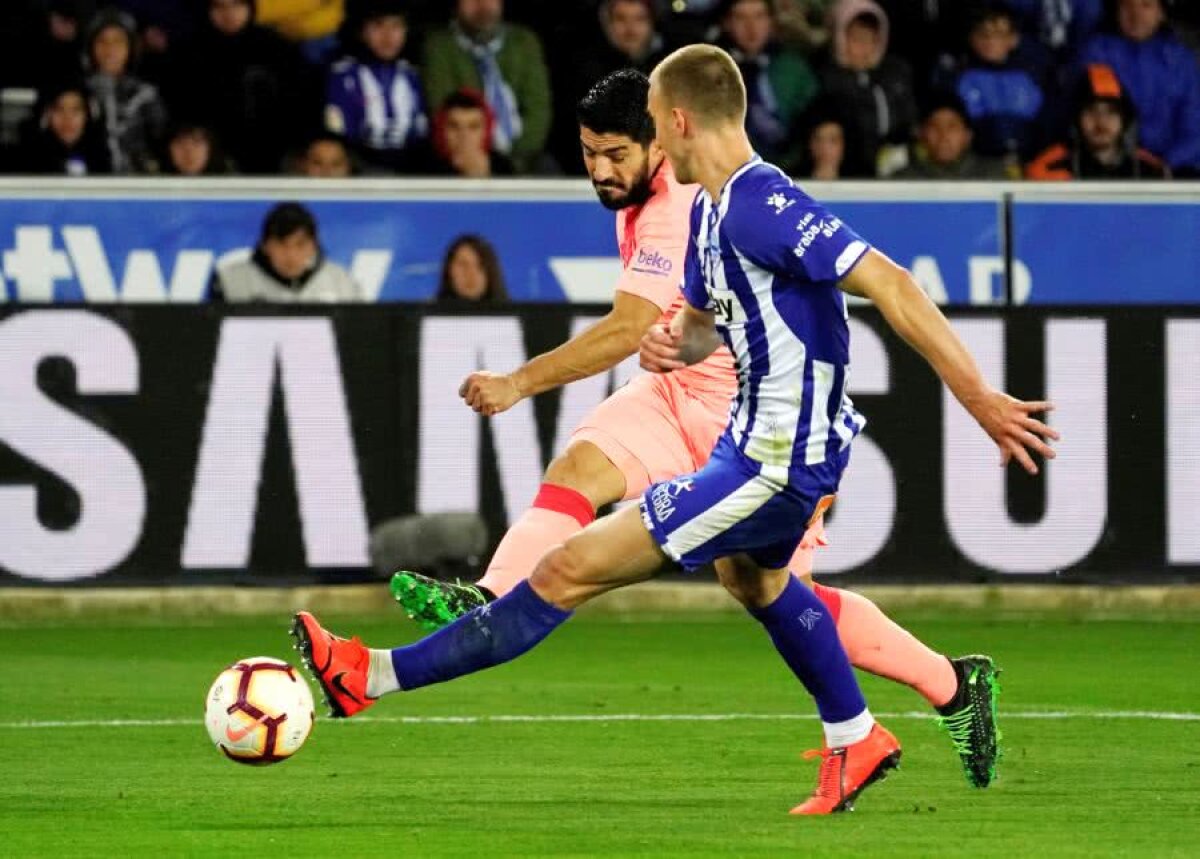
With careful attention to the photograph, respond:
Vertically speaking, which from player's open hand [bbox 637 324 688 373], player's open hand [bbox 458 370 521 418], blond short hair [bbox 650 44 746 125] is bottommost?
player's open hand [bbox 458 370 521 418]

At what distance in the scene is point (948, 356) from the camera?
6770 mm

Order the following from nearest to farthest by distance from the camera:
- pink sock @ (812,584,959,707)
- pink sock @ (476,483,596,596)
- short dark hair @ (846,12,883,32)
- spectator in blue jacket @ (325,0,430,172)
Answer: pink sock @ (812,584,959,707) → pink sock @ (476,483,596,596) → spectator in blue jacket @ (325,0,430,172) → short dark hair @ (846,12,883,32)

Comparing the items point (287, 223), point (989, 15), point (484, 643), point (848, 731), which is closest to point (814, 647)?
point (848, 731)

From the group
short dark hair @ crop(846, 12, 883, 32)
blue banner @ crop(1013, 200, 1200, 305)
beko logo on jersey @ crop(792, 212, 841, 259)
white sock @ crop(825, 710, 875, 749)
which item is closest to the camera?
beko logo on jersey @ crop(792, 212, 841, 259)

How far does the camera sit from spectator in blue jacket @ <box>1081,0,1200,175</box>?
17234 mm

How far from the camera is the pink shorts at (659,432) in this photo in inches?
344

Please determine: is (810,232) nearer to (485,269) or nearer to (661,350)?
(661,350)

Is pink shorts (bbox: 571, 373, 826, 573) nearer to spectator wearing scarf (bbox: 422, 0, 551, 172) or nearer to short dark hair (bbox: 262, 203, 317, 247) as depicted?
short dark hair (bbox: 262, 203, 317, 247)

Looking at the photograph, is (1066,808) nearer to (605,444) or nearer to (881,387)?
(605,444)

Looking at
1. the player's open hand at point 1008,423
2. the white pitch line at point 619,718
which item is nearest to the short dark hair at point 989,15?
the white pitch line at point 619,718

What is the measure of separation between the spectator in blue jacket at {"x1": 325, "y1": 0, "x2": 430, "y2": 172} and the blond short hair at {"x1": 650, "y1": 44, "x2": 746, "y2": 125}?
873cm

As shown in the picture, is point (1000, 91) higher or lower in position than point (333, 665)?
higher

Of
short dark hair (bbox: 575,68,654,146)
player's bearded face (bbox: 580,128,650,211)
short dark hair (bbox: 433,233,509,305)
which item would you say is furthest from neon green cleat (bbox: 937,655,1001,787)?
short dark hair (bbox: 433,233,509,305)

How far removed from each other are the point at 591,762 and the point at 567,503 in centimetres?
84
